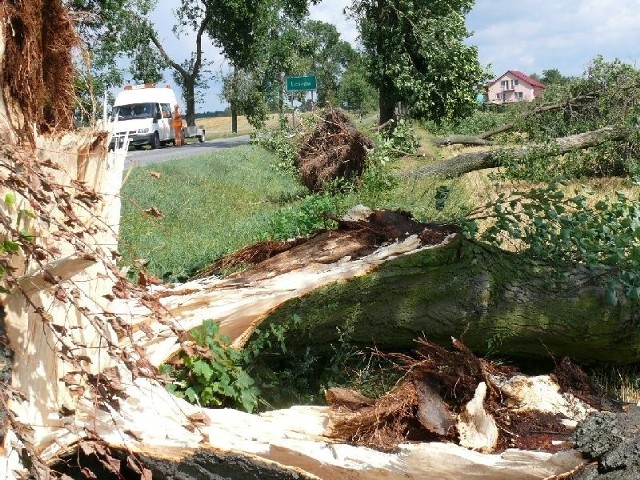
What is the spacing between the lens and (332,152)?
13.1 meters

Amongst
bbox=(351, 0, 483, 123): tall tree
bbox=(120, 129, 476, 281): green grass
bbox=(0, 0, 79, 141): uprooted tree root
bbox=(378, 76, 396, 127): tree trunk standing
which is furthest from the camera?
bbox=(378, 76, 396, 127): tree trunk standing

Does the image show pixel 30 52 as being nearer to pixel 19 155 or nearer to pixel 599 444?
pixel 19 155

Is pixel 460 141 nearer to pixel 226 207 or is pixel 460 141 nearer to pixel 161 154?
pixel 226 207

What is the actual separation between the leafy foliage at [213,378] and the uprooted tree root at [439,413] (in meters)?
0.54

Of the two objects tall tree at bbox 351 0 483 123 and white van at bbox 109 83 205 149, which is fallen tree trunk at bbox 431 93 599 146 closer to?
tall tree at bbox 351 0 483 123

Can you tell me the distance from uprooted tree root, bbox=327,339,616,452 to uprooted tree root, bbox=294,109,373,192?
27.9ft

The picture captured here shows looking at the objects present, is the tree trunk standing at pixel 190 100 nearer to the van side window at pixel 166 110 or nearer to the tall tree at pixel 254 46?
the tall tree at pixel 254 46

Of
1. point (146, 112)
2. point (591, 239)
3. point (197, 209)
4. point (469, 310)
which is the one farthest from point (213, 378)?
point (146, 112)

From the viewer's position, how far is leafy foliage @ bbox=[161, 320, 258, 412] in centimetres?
451

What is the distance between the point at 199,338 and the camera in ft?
15.7

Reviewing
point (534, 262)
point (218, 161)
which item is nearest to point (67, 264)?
point (534, 262)

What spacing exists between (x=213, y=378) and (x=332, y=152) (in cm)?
876

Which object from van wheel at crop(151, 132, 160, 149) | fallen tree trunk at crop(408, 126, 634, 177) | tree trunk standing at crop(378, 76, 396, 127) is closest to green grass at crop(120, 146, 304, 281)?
fallen tree trunk at crop(408, 126, 634, 177)

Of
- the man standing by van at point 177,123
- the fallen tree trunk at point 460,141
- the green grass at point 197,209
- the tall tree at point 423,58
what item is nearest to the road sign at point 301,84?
the green grass at point 197,209
